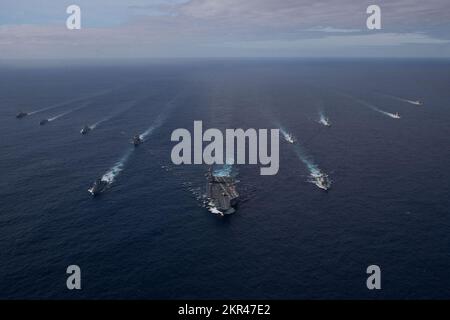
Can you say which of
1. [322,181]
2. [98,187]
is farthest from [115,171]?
[322,181]

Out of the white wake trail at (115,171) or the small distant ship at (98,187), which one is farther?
the white wake trail at (115,171)

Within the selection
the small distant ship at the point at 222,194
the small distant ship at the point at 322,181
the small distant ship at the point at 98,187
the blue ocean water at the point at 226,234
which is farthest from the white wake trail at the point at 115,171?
the small distant ship at the point at 322,181

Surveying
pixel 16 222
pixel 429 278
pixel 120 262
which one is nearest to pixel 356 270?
pixel 429 278

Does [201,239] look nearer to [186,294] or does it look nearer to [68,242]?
[186,294]

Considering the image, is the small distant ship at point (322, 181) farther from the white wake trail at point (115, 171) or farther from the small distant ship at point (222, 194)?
the white wake trail at point (115, 171)

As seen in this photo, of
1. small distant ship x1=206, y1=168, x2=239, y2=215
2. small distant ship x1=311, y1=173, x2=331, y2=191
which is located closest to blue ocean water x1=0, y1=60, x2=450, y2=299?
small distant ship x1=311, y1=173, x2=331, y2=191
